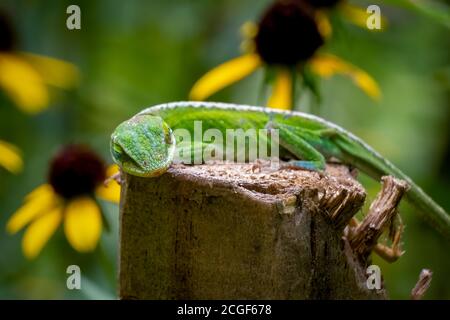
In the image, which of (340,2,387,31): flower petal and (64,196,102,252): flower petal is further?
(340,2,387,31): flower petal

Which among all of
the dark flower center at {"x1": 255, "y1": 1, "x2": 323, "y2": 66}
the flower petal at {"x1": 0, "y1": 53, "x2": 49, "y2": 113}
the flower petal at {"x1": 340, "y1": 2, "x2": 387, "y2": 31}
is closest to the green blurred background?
the flower petal at {"x1": 340, "y1": 2, "x2": 387, "y2": 31}

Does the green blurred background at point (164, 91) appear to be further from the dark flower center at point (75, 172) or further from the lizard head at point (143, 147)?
the lizard head at point (143, 147)

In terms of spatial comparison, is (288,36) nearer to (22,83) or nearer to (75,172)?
(75,172)

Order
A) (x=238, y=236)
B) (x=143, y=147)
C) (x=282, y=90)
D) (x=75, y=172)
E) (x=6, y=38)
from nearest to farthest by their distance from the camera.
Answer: (x=238, y=236)
(x=143, y=147)
(x=75, y=172)
(x=282, y=90)
(x=6, y=38)

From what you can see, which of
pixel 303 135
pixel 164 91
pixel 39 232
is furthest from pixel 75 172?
pixel 164 91

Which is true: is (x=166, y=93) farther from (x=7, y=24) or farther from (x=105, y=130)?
(x=7, y=24)

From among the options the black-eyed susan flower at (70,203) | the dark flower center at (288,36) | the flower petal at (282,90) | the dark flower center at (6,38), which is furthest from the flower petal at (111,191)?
the dark flower center at (6,38)

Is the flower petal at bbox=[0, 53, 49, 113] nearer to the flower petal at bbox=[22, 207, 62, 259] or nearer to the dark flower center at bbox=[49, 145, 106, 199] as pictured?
the dark flower center at bbox=[49, 145, 106, 199]
